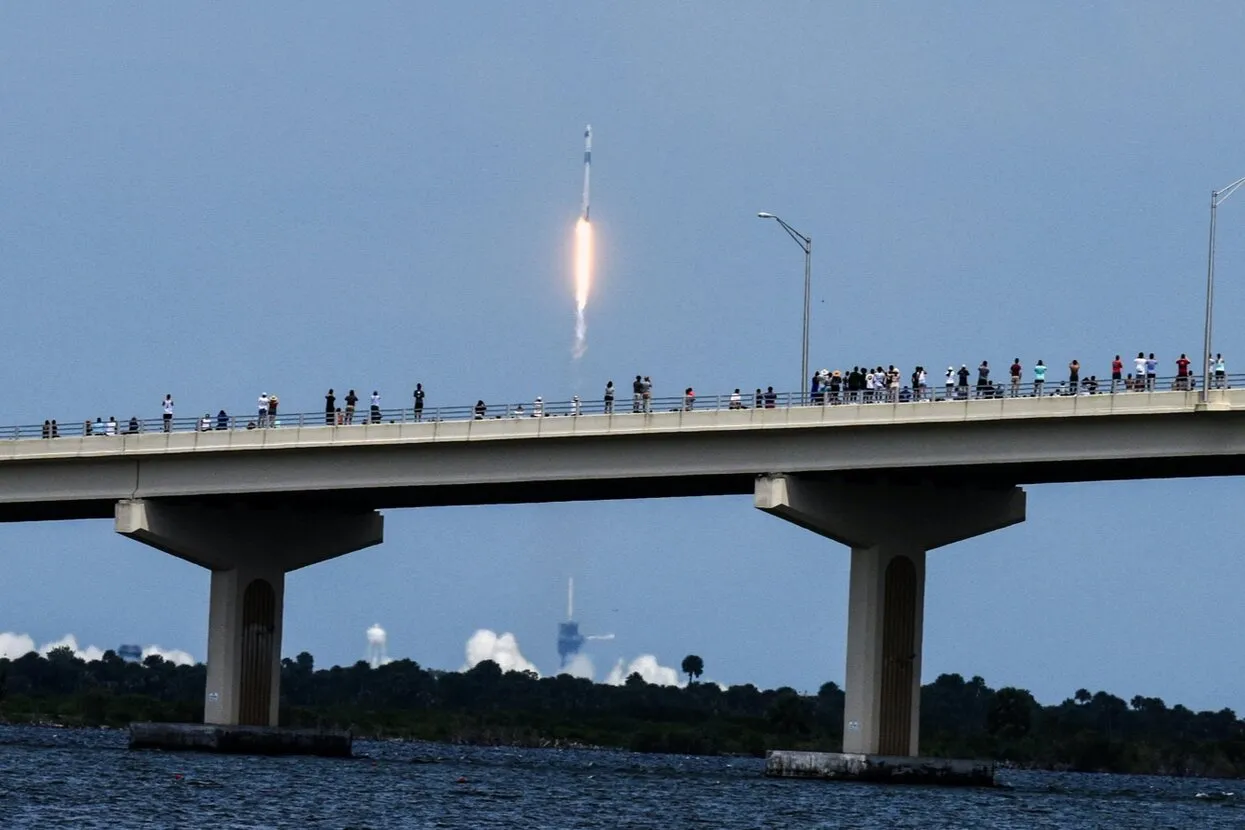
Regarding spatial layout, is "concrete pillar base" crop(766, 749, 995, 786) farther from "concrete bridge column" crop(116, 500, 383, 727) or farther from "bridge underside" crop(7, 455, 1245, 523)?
"concrete bridge column" crop(116, 500, 383, 727)

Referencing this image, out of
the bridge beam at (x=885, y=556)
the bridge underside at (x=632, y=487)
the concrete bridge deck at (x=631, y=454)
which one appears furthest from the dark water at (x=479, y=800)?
the concrete bridge deck at (x=631, y=454)

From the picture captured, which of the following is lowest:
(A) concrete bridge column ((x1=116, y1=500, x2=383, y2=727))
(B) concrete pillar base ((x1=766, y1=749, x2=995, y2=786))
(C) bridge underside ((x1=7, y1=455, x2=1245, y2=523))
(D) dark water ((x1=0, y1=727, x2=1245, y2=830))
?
(D) dark water ((x1=0, y1=727, x2=1245, y2=830))

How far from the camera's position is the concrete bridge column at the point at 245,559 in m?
95.6

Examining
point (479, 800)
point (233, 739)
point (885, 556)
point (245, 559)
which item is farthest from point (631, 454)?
point (233, 739)

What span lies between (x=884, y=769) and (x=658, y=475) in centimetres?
1182

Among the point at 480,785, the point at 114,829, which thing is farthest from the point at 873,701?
the point at 114,829

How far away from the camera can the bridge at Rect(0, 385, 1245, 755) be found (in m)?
79.4

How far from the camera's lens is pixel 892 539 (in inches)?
3398

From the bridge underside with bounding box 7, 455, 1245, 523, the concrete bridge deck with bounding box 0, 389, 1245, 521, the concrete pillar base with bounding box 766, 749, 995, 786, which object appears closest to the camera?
the concrete bridge deck with bounding box 0, 389, 1245, 521

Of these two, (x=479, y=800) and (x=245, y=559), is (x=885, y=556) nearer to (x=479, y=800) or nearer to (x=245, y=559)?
(x=479, y=800)

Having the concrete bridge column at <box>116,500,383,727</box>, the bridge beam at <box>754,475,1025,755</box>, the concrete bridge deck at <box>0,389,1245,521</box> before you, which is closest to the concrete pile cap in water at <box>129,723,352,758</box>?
the concrete bridge column at <box>116,500,383,727</box>

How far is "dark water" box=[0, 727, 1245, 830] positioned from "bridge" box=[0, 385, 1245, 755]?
5.59 metres

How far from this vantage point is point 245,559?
9794 cm

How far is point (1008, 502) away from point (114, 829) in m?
38.3
